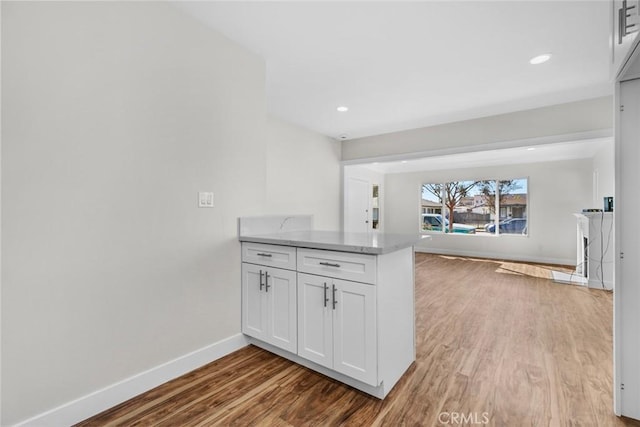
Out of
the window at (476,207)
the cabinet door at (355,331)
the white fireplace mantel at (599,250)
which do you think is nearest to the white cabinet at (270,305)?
the cabinet door at (355,331)

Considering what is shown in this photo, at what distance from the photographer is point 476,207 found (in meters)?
7.15

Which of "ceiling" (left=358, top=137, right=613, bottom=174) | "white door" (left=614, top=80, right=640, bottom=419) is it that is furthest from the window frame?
"white door" (left=614, top=80, right=640, bottom=419)

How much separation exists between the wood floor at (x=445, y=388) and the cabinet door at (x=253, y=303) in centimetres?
19

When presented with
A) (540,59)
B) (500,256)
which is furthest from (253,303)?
(500,256)

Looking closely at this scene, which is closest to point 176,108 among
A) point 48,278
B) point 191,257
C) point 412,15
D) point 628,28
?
point 191,257

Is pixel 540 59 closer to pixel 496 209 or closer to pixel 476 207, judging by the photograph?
pixel 496 209

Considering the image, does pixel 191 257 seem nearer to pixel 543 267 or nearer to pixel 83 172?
pixel 83 172

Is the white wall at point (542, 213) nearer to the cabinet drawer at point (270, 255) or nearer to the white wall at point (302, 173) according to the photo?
the white wall at point (302, 173)

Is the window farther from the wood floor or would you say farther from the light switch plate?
the light switch plate

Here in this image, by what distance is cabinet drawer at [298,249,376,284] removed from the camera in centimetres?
167

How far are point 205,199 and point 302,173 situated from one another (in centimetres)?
280

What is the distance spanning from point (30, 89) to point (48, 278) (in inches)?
36.4

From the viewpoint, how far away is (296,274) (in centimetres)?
202

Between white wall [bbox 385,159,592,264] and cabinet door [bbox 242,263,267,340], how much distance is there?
3964 millimetres
